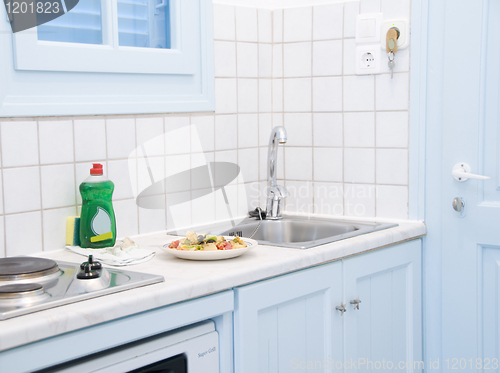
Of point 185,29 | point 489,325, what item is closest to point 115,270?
point 185,29

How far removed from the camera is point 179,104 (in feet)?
6.66

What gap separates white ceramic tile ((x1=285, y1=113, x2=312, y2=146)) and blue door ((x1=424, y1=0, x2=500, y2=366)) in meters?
0.47

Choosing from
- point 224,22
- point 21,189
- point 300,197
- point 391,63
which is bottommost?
point 300,197

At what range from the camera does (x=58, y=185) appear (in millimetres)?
1731

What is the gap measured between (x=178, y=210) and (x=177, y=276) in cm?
67

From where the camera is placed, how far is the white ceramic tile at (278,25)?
234 cm

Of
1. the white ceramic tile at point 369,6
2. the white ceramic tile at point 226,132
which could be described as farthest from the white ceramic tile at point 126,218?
the white ceramic tile at point 369,6

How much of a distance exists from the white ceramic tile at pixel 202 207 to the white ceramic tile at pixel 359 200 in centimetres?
52

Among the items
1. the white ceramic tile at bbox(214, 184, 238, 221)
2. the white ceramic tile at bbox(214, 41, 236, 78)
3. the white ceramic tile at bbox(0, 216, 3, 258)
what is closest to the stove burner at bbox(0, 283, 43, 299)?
the white ceramic tile at bbox(0, 216, 3, 258)

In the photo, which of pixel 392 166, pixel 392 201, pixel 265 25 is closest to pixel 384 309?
pixel 392 201

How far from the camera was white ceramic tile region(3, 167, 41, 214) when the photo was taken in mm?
1618

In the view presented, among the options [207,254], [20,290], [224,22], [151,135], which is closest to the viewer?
[20,290]

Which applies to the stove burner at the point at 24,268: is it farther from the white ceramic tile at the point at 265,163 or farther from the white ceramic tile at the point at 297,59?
the white ceramic tile at the point at 297,59

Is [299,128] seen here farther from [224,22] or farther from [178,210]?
[178,210]
